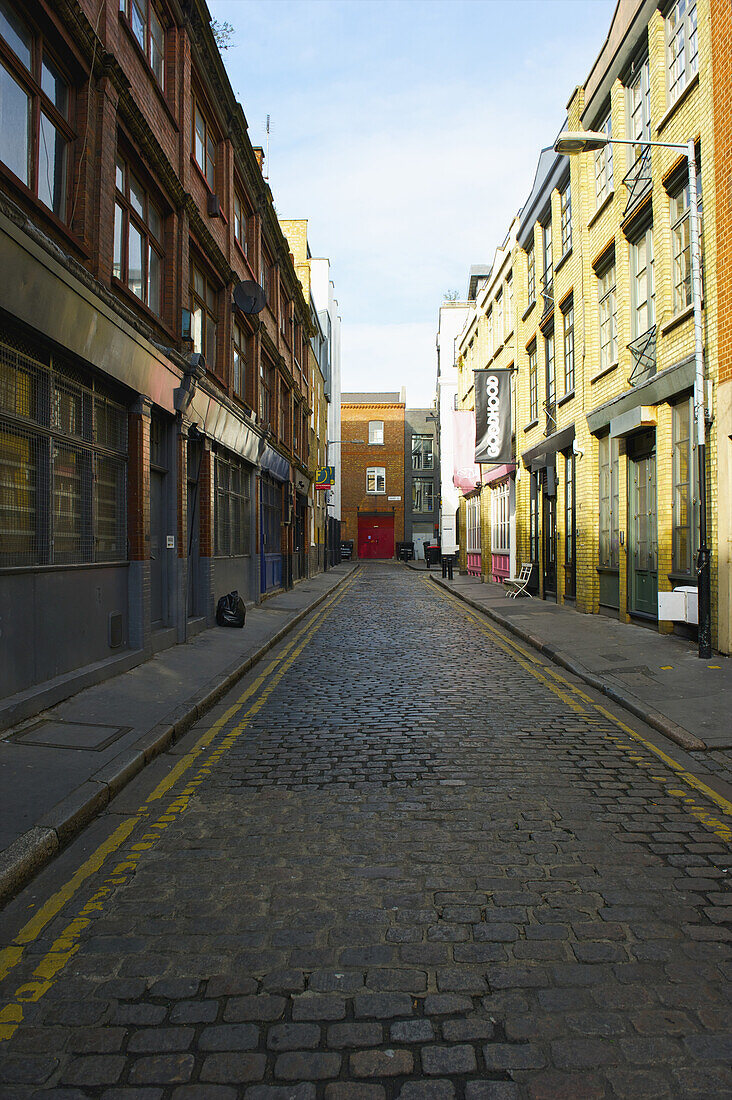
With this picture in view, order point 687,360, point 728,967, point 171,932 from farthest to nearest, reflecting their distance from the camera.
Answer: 1. point 687,360
2. point 171,932
3. point 728,967

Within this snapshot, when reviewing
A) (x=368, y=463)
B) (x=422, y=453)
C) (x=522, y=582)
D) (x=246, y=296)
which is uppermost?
(x=422, y=453)

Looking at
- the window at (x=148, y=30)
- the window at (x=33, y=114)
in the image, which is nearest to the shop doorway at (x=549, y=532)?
the window at (x=148, y=30)

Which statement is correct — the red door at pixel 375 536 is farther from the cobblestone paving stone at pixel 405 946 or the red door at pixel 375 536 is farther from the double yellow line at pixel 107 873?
the cobblestone paving stone at pixel 405 946

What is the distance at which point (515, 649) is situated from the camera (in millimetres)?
11758

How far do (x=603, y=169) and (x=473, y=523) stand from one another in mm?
19034

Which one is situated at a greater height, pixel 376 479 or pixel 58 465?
pixel 376 479

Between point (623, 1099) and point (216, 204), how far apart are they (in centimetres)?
1471

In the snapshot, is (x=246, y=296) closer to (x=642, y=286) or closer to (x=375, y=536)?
(x=642, y=286)

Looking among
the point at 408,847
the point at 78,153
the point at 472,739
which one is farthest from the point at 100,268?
the point at 408,847

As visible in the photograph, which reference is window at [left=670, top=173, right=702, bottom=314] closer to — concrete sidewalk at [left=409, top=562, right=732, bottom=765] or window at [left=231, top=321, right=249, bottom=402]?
concrete sidewalk at [left=409, top=562, right=732, bottom=765]

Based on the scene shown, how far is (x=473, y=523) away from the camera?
33.3 meters

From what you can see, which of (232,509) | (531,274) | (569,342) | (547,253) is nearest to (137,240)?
(232,509)

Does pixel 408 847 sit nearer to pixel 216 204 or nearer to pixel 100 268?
pixel 100 268

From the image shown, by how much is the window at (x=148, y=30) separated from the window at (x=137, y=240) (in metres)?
1.89
